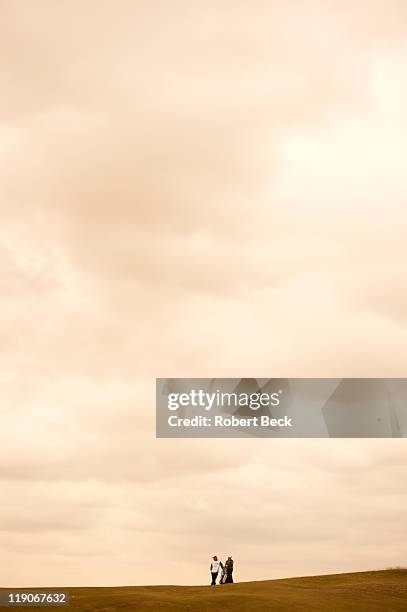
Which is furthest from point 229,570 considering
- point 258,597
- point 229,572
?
point 258,597

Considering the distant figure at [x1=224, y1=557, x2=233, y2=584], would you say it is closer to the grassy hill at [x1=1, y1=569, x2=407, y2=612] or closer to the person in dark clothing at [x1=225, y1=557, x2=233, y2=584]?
the person in dark clothing at [x1=225, y1=557, x2=233, y2=584]

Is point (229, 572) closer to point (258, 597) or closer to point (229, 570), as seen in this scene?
point (229, 570)

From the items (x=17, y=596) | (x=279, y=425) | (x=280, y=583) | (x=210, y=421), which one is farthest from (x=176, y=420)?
Result: (x=17, y=596)

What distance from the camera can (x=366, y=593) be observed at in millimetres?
53688

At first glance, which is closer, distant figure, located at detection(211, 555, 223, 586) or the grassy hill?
the grassy hill

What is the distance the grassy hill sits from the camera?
46844 millimetres

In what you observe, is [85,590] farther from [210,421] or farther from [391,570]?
[391,570]

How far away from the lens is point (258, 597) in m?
48.7

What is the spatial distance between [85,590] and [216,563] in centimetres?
1158

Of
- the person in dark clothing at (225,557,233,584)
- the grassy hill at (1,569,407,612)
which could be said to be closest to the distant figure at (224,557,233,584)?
the person in dark clothing at (225,557,233,584)

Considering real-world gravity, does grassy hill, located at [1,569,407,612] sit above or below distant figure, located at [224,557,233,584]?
below

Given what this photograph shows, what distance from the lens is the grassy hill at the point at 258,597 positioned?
46.8m

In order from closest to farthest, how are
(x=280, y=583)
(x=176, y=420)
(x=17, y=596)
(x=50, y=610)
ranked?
1. (x=50, y=610)
2. (x=17, y=596)
3. (x=280, y=583)
4. (x=176, y=420)

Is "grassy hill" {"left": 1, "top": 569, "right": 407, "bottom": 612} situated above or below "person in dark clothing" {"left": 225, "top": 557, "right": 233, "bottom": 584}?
below
